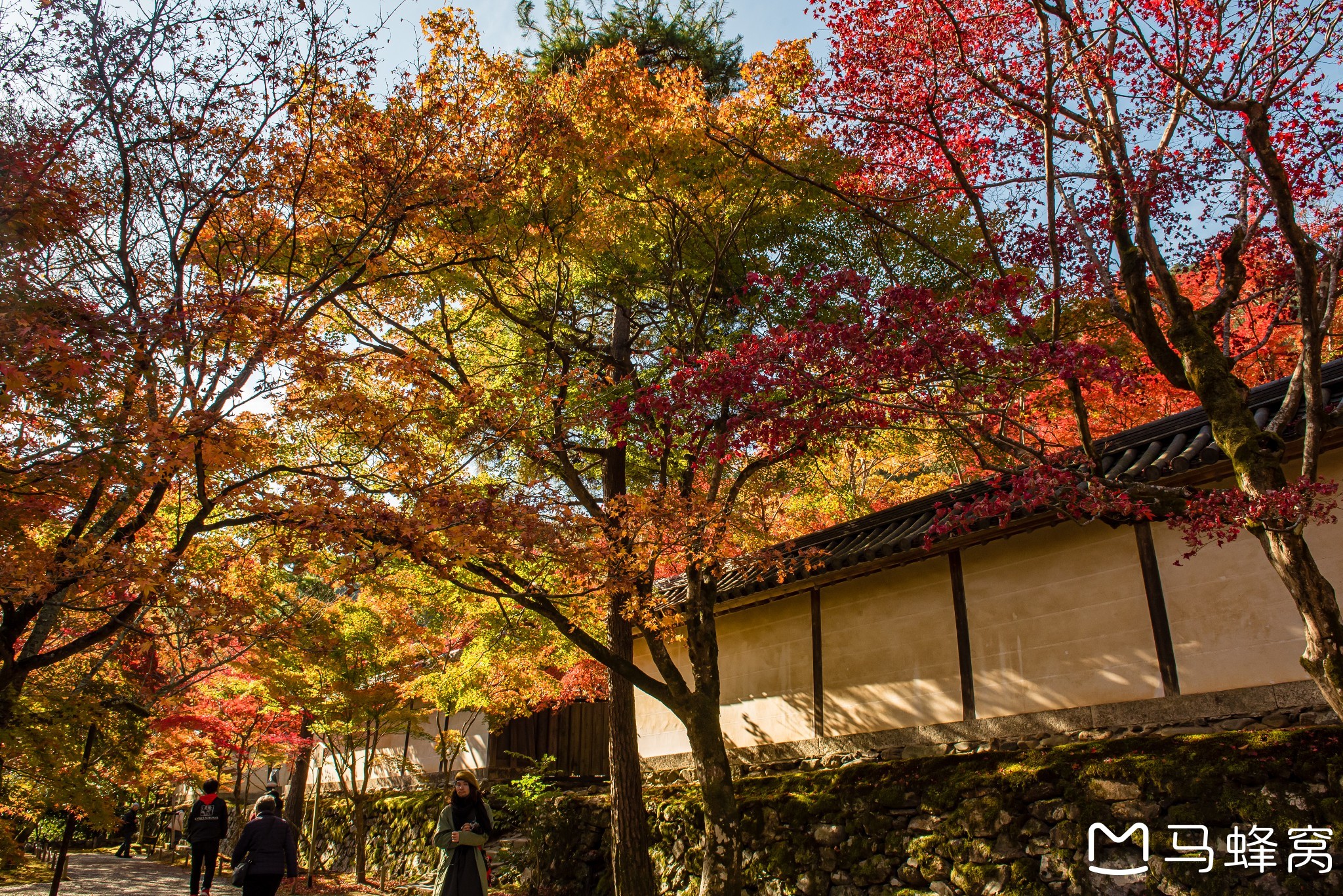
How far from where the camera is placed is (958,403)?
859 cm

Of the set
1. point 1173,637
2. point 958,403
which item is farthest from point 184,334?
point 1173,637

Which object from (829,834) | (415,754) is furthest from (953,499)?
(415,754)

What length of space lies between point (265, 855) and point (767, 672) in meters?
7.04

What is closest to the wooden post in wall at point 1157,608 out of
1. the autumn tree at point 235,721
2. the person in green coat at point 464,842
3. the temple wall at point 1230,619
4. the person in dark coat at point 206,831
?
the temple wall at point 1230,619

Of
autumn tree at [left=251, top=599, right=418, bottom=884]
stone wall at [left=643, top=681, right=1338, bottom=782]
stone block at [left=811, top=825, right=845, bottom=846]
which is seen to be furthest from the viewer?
autumn tree at [left=251, top=599, right=418, bottom=884]

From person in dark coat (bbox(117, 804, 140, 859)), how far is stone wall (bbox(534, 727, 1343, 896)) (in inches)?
862

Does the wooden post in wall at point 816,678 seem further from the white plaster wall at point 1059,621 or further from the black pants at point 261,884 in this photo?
the black pants at point 261,884

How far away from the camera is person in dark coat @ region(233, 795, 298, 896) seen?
363 inches

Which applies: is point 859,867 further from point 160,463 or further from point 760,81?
point 760,81

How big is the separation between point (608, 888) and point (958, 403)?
29.4 feet

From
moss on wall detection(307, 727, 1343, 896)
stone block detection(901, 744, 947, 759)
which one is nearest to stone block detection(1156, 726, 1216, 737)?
moss on wall detection(307, 727, 1343, 896)

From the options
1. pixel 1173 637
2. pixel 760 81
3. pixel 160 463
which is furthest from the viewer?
pixel 760 81

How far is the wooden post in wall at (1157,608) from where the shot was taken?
8453mm

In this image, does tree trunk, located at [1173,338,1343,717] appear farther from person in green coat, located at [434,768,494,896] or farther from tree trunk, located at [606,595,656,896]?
tree trunk, located at [606,595,656,896]
